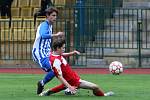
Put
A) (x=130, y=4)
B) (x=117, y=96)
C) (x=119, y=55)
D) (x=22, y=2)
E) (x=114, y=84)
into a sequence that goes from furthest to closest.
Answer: (x=22, y=2) < (x=130, y=4) < (x=119, y=55) < (x=114, y=84) < (x=117, y=96)

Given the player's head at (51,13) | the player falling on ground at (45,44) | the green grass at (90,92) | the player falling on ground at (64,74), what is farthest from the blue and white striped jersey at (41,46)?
the player falling on ground at (64,74)

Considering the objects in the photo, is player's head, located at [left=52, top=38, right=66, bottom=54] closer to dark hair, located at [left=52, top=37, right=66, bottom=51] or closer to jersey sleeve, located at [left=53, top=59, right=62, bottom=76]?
dark hair, located at [left=52, top=37, right=66, bottom=51]

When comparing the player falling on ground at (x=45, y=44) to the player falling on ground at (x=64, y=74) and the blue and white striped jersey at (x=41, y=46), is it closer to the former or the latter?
the blue and white striped jersey at (x=41, y=46)

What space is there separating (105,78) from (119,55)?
684 centimetres

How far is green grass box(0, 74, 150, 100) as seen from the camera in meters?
13.1

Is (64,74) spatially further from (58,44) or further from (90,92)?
(90,92)

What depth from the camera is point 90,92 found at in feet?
47.3

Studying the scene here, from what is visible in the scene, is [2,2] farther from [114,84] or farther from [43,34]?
[43,34]

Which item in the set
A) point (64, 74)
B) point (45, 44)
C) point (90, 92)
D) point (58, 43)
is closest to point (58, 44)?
point (58, 43)

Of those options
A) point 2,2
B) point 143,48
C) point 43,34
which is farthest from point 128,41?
point 43,34

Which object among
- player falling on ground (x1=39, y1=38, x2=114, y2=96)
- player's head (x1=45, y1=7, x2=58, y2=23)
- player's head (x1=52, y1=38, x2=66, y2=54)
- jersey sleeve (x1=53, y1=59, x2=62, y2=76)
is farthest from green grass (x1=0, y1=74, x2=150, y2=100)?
player's head (x1=45, y1=7, x2=58, y2=23)

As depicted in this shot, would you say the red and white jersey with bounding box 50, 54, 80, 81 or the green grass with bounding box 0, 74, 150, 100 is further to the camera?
the red and white jersey with bounding box 50, 54, 80, 81

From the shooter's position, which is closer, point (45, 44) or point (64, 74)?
point (64, 74)

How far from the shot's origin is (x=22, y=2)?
31.5 metres
